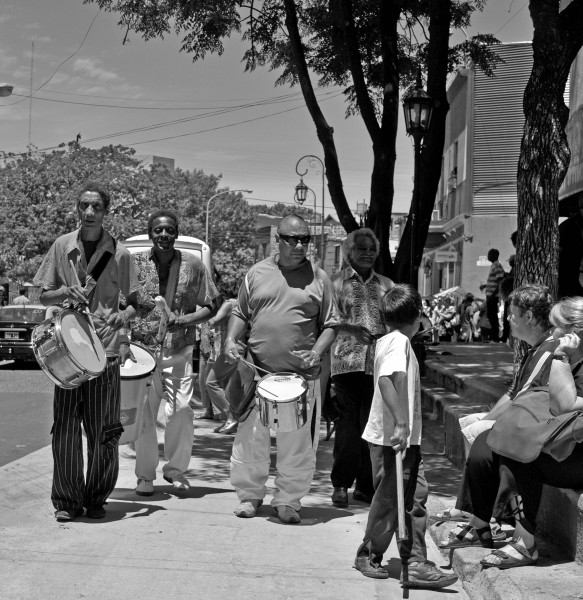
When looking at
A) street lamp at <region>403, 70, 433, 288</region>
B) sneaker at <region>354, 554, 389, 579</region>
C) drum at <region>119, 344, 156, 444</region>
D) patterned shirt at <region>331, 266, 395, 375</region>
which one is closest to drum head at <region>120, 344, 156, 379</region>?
drum at <region>119, 344, 156, 444</region>

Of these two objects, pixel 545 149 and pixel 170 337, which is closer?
pixel 170 337

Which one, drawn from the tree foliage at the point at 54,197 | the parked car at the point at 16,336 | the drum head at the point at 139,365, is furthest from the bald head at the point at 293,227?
the tree foliage at the point at 54,197

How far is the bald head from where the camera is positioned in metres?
6.76

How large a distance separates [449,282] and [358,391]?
108ft

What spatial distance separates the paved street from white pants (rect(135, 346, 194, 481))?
0.80ft

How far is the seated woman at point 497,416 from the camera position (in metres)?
5.57

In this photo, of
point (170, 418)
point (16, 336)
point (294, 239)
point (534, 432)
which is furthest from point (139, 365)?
point (16, 336)

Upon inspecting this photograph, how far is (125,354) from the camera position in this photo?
6.74 meters

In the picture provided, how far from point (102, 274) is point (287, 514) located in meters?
1.98

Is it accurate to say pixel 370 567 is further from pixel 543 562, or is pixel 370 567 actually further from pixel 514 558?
pixel 543 562

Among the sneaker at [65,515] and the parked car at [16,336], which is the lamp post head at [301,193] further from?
the sneaker at [65,515]

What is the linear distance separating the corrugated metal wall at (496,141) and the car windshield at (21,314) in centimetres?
1625

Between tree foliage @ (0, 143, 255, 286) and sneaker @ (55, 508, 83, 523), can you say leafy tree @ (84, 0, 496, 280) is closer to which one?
sneaker @ (55, 508, 83, 523)

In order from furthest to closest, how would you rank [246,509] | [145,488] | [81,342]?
1. [145,488]
2. [246,509]
3. [81,342]
